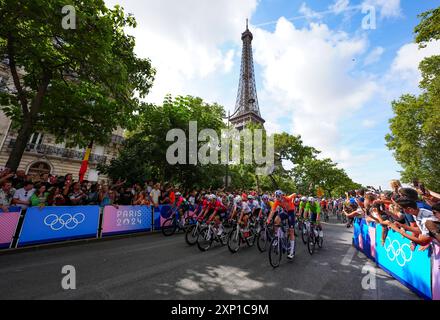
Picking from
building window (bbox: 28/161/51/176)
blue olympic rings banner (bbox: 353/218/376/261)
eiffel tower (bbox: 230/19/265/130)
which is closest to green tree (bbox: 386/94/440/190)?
blue olympic rings banner (bbox: 353/218/376/261)

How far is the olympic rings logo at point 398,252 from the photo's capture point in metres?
4.39

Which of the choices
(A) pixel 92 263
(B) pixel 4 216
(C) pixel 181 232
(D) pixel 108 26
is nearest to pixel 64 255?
(A) pixel 92 263

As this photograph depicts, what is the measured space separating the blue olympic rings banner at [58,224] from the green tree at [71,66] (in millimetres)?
3980

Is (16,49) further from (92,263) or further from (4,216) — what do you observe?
(92,263)

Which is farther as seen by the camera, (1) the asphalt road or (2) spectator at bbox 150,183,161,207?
(2) spectator at bbox 150,183,161,207

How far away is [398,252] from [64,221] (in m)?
9.49

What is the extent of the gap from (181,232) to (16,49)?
1017 centimetres

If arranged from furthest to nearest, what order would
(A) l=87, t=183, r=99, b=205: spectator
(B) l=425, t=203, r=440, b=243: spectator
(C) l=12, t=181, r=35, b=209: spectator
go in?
1. (A) l=87, t=183, r=99, b=205: spectator
2. (C) l=12, t=181, r=35, b=209: spectator
3. (B) l=425, t=203, r=440, b=243: spectator

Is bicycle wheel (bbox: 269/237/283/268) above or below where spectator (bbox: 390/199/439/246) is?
below

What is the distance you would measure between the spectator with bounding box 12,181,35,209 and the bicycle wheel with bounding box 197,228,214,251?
5409 millimetres

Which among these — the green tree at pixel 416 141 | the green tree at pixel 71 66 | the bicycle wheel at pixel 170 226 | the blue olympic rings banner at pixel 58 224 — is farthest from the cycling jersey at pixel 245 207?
the green tree at pixel 416 141

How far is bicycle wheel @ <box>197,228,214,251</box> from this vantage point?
6.87 m

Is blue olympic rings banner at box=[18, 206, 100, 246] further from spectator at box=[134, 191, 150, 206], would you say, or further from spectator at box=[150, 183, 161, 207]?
spectator at box=[150, 183, 161, 207]

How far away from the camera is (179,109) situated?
15070mm
